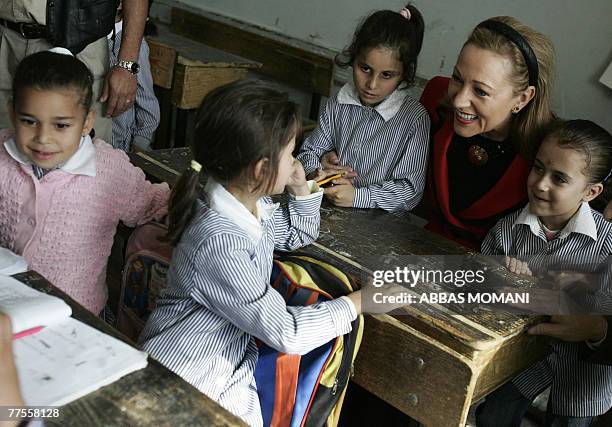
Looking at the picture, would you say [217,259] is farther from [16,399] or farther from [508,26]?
[508,26]

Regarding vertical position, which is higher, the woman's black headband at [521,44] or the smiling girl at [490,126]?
the woman's black headband at [521,44]

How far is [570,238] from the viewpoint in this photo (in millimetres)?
1828

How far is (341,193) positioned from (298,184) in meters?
0.33

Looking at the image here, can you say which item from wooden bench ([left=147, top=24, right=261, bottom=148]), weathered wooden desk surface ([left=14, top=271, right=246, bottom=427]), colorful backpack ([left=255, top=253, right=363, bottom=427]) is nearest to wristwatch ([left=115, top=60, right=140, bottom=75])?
wooden bench ([left=147, top=24, right=261, bottom=148])

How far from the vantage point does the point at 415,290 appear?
1604 mm

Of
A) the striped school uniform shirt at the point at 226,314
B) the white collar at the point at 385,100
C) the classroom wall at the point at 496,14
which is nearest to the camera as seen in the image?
the striped school uniform shirt at the point at 226,314

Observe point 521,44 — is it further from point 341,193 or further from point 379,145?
point 341,193

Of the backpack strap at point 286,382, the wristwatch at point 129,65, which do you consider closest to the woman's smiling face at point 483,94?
the backpack strap at point 286,382

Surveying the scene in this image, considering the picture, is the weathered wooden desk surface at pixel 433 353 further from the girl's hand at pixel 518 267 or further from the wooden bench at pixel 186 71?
the wooden bench at pixel 186 71

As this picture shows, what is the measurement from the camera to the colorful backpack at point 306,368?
1.39 m

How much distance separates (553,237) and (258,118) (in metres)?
0.96

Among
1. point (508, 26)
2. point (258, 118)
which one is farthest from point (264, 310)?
point (508, 26)

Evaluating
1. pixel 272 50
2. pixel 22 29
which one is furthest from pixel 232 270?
pixel 272 50

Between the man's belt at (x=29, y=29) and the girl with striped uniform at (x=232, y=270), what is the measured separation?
3.49ft
